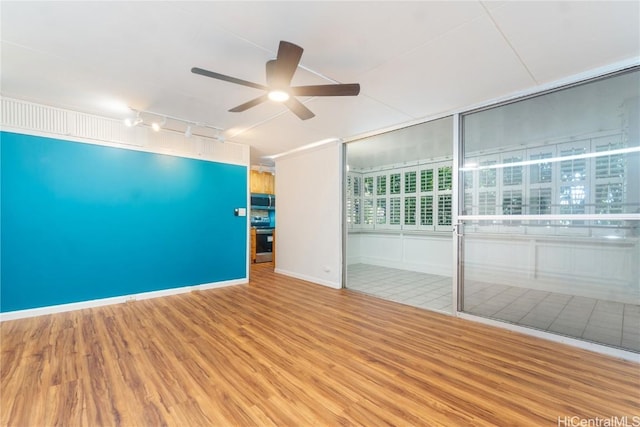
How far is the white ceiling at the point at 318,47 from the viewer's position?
179 centimetres

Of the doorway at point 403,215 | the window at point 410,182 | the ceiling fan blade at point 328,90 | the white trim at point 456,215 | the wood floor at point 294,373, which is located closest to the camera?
the wood floor at point 294,373

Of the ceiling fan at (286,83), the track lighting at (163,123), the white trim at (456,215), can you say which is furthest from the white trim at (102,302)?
the white trim at (456,215)

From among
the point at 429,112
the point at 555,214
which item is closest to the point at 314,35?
the point at 429,112

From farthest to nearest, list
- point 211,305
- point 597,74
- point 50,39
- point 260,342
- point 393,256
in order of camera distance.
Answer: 1. point 393,256
2. point 211,305
3. point 260,342
4. point 597,74
5. point 50,39

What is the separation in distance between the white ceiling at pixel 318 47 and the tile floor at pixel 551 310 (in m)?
2.16

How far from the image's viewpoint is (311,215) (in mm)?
5312

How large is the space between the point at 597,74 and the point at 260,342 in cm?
399

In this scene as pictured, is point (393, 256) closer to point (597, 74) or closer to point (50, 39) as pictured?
point (597, 74)

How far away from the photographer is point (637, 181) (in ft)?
7.59

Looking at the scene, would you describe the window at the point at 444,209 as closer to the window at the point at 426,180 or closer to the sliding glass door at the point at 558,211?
the window at the point at 426,180

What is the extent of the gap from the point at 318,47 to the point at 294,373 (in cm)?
258

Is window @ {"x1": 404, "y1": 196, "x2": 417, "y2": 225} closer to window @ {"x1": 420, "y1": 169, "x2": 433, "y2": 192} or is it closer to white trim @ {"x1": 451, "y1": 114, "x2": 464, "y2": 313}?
window @ {"x1": 420, "y1": 169, "x2": 433, "y2": 192}

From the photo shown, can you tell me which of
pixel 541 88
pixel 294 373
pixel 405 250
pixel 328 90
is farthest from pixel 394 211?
pixel 294 373

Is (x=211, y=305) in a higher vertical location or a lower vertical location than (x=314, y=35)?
lower
